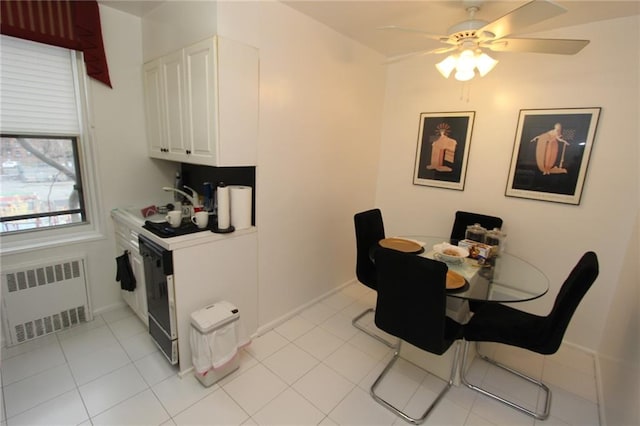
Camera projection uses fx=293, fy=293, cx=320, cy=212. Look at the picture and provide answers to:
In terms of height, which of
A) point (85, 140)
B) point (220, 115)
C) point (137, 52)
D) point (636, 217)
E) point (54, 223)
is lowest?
point (54, 223)

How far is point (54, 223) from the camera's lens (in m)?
2.39

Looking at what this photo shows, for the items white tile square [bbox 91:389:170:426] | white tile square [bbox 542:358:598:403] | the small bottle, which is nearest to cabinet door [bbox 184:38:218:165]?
the small bottle

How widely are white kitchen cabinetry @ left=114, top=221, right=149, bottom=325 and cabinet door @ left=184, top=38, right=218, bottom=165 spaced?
33.0 inches

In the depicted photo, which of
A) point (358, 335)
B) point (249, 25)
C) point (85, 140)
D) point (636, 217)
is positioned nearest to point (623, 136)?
point (636, 217)

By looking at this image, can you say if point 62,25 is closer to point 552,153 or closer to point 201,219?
point 201,219

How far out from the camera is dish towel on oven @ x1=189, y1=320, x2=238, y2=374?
1861 millimetres

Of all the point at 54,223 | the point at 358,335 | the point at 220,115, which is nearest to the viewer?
the point at 220,115

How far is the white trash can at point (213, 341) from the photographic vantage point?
1.86m

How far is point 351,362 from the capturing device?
2223 mm

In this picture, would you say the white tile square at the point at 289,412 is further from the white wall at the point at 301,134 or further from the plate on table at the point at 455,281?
the plate on table at the point at 455,281

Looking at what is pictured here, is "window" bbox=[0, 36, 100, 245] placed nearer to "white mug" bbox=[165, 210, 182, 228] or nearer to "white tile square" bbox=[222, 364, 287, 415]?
"white mug" bbox=[165, 210, 182, 228]

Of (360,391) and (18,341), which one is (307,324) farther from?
(18,341)

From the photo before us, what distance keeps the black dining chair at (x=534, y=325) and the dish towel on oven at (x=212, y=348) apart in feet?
5.06

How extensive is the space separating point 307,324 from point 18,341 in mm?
2205
